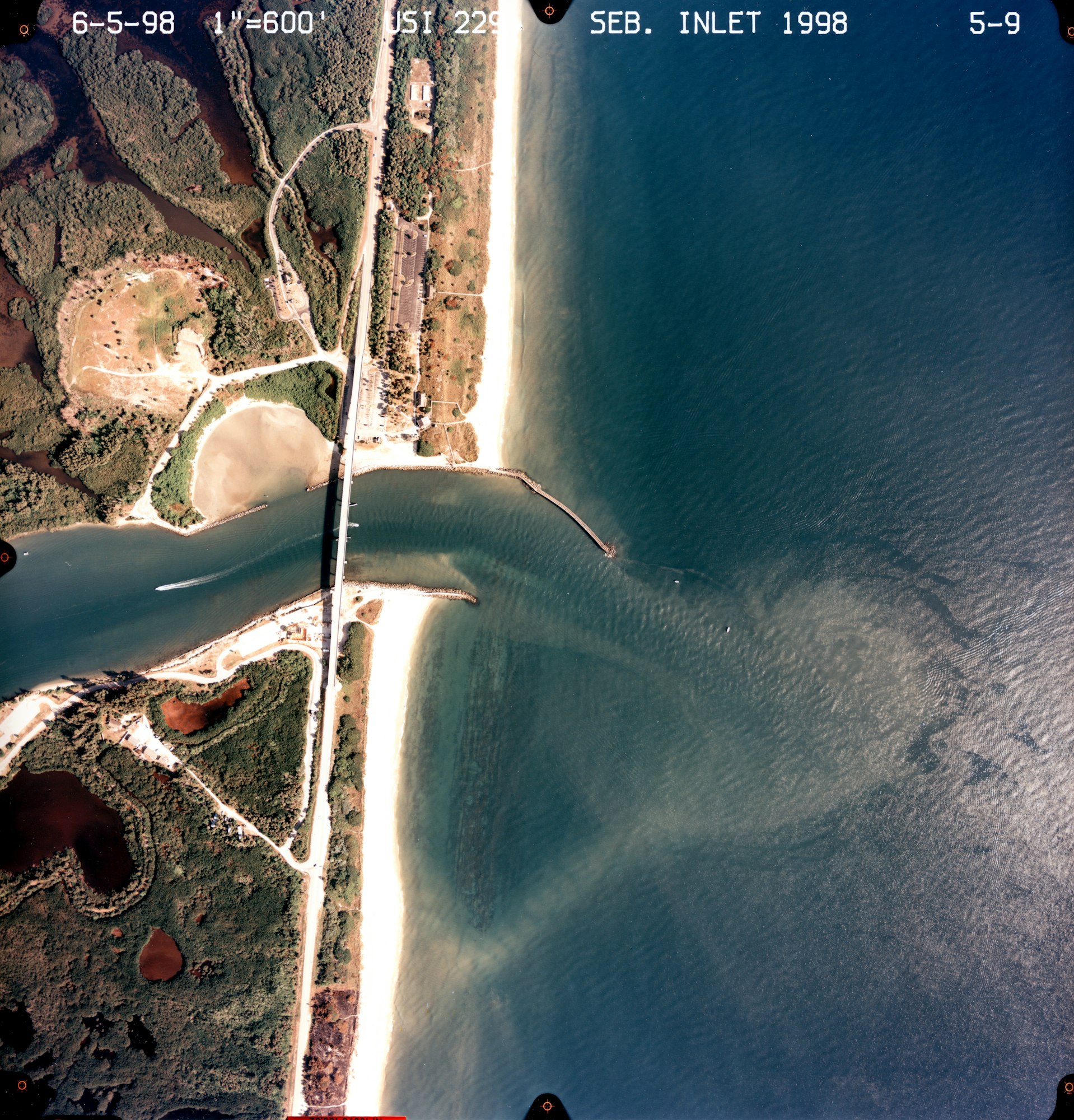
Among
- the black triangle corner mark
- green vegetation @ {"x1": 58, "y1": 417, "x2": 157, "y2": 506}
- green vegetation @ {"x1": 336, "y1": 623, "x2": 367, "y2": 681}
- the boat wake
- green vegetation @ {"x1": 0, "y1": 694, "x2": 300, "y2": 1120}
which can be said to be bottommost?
green vegetation @ {"x1": 0, "y1": 694, "x2": 300, "y2": 1120}

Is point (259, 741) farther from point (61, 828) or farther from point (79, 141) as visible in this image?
point (79, 141)

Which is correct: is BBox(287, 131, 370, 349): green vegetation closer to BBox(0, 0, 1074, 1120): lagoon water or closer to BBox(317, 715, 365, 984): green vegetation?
BBox(0, 0, 1074, 1120): lagoon water

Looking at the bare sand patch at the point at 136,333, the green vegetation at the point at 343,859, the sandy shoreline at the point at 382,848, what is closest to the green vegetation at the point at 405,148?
the bare sand patch at the point at 136,333

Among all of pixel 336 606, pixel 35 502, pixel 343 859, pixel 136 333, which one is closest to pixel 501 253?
pixel 136 333

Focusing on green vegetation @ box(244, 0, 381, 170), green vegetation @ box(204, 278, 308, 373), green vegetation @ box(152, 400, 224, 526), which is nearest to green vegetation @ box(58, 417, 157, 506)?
green vegetation @ box(152, 400, 224, 526)

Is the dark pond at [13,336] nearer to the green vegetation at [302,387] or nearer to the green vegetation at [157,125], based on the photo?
the green vegetation at [157,125]

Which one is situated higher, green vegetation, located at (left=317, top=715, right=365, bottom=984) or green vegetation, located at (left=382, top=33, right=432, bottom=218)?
green vegetation, located at (left=382, top=33, right=432, bottom=218)

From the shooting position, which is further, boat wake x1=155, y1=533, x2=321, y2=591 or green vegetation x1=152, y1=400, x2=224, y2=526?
boat wake x1=155, y1=533, x2=321, y2=591

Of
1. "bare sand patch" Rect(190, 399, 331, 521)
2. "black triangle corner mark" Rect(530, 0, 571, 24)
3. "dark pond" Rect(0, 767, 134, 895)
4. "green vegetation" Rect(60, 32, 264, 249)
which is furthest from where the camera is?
"bare sand patch" Rect(190, 399, 331, 521)
